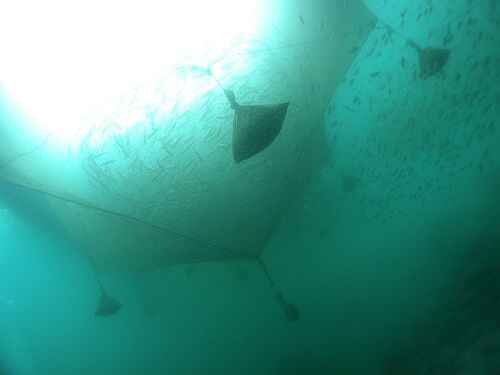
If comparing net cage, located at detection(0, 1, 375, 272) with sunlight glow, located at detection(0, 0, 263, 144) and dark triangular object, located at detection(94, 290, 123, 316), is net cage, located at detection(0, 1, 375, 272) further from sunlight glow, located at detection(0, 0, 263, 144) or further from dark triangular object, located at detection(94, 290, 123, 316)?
dark triangular object, located at detection(94, 290, 123, 316)

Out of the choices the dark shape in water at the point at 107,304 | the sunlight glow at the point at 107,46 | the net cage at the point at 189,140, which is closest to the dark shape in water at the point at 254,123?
the net cage at the point at 189,140

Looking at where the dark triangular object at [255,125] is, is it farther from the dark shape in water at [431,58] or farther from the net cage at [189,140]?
the dark shape in water at [431,58]

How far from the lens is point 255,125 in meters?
4.14

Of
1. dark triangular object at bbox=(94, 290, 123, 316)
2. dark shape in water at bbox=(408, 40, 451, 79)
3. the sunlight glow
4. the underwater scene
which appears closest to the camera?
the sunlight glow

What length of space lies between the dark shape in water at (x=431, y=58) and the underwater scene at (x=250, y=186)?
0.04 meters

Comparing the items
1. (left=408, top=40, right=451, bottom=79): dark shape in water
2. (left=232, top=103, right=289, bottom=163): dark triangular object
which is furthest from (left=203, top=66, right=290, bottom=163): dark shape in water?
(left=408, top=40, right=451, bottom=79): dark shape in water

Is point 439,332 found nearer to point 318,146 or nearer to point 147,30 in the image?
point 318,146

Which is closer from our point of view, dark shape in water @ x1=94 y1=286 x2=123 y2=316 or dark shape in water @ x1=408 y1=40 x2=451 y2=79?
dark shape in water @ x1=408 y1=40 x2=451 y2=79

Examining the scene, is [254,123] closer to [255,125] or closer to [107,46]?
[255,125]

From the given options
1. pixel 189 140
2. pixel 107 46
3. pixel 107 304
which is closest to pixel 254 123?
pixel 189 140

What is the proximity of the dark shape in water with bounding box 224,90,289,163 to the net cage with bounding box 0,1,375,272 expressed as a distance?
0.44 metres

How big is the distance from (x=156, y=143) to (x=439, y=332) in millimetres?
10347

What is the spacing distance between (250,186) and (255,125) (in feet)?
7.24

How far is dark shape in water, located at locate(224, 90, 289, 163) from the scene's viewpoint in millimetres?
4051
